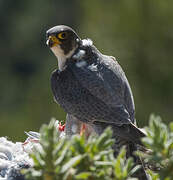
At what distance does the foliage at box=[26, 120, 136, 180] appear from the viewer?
1.63 m

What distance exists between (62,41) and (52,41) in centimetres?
10

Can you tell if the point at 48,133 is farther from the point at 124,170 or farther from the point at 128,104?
the point at 128,104

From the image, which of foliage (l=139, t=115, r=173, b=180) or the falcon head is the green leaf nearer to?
foliage (l=139, t=115, r=173, b=180)

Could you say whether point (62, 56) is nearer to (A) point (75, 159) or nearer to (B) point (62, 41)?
(B) point (62, 41)

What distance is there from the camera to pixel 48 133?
163cm

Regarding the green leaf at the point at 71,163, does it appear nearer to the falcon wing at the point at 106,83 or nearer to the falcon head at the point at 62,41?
the falcon wing at the point at 106,83

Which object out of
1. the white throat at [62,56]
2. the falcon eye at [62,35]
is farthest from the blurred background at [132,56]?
the falcon eye at [62,35]

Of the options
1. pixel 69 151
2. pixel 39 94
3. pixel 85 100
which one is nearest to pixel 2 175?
pixel 85 100

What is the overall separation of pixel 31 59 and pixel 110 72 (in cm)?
1878

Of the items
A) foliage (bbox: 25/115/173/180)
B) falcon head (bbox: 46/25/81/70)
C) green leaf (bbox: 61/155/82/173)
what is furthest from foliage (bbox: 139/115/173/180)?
falcon head (bbox: 46/25/81/70)

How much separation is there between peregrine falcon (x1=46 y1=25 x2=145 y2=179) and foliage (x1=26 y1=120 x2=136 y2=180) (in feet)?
6.76

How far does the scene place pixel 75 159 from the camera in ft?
5.43

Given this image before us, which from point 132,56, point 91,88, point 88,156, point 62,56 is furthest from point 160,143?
point 132,56

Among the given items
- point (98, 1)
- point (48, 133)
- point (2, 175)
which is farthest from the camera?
point (98, 1)
